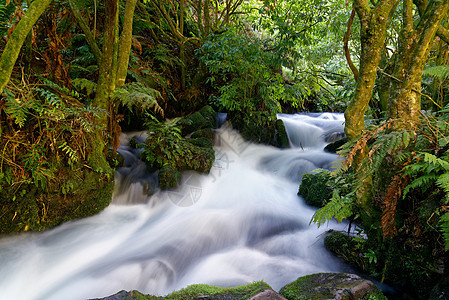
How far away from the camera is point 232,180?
574cm

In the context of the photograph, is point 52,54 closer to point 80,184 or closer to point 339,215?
point 80,184

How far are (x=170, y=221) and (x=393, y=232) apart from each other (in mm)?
3074

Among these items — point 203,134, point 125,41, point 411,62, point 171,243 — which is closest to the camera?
point 411,62

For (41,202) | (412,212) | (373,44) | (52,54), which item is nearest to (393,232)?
(412,212)

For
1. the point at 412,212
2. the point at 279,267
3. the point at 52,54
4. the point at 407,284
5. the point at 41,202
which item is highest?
the point at 52,54

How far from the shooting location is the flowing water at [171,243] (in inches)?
110

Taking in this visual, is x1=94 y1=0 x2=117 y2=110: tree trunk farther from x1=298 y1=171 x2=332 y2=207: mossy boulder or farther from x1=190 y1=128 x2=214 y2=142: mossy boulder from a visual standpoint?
x1=298 y1=171 x2=332 y2=207: mossy boulder

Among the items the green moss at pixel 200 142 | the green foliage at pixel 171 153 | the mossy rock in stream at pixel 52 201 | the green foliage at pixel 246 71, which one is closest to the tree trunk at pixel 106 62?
the mossy rock in stream at pixel 52 201

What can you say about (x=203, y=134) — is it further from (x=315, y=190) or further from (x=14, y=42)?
(x=14, y=42)

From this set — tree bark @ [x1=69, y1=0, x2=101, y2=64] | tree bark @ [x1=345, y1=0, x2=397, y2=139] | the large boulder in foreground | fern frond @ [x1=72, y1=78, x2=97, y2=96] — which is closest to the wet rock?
the large boulder in foreground

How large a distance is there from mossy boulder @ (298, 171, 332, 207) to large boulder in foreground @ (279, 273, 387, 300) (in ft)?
6.66

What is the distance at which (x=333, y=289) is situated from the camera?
2023 mm

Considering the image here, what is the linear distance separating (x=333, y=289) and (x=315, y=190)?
258 cm

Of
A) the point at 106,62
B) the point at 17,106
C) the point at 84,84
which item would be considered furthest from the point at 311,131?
the point at 17,106
